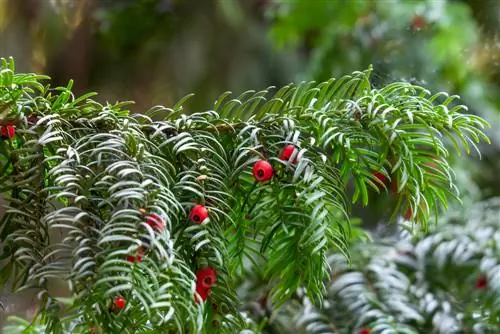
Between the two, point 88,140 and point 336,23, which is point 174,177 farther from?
point 336,23

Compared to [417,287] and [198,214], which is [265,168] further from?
[417,287]

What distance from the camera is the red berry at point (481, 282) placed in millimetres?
921

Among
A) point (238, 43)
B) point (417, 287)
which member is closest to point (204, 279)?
point (417, 287)

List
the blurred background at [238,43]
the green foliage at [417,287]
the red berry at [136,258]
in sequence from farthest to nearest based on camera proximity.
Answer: the blurred background at [238,43]
the green foliage at [417,287]
the red berry at [136,258]

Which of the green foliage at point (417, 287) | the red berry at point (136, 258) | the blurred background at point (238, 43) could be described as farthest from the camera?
the blurred background at point (238, 43)

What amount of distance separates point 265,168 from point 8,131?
0.56 feet

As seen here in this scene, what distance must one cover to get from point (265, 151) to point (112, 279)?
155mm

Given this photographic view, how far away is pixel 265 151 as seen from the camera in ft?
1.56

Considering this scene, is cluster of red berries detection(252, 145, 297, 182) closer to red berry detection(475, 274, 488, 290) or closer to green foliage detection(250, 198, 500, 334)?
green foliage detection(250, 198, 500, 334)

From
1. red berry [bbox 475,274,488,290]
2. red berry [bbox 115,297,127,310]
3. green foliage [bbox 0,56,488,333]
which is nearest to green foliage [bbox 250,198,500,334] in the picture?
red berry [bbox 475,274,488,290]

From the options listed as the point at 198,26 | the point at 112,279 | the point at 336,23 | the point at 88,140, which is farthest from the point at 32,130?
the point at 198,26

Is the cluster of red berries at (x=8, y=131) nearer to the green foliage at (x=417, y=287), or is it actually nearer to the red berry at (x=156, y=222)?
the red berry at (x=156, y=222)

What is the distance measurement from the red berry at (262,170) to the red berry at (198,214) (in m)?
0.04

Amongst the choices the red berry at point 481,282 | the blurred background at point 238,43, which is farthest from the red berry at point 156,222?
the blurred background at point 238,43
